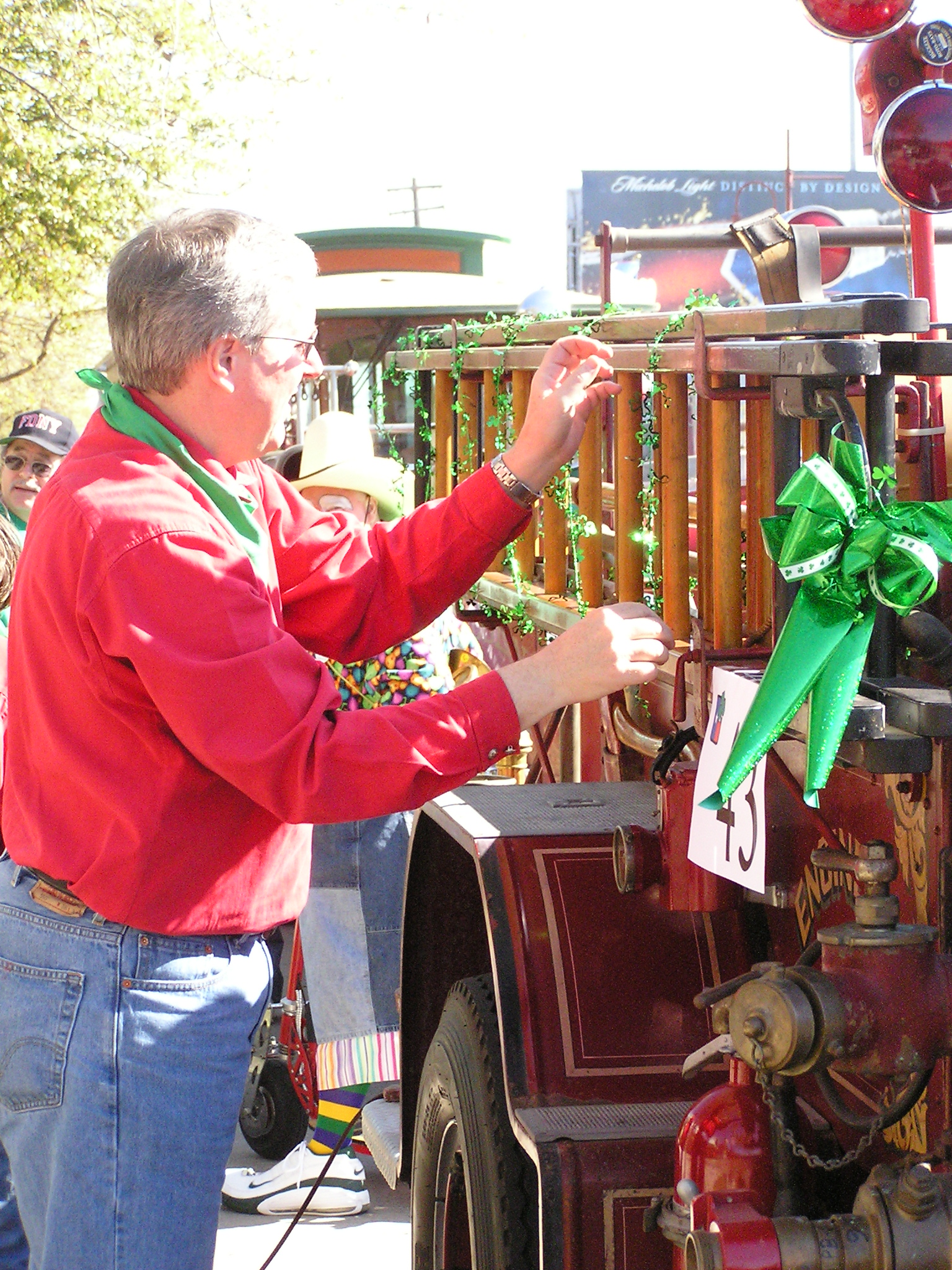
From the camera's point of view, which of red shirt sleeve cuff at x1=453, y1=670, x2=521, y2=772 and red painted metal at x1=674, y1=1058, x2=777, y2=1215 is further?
red shirt sleeve cuff at x1=453, y1=670, x2=521, y2=772

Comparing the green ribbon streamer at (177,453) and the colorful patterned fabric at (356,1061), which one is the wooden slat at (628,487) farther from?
the colorful patterned fabric at (356,1061)

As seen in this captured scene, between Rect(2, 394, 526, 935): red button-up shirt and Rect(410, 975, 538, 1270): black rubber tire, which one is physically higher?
Rect(2, 394, 526, 935): red button-up shirt

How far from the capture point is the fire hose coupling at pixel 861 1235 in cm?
145

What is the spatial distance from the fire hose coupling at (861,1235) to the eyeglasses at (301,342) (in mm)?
1249

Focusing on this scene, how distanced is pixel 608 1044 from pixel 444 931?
28.2 inches

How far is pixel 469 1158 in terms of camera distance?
2293mm

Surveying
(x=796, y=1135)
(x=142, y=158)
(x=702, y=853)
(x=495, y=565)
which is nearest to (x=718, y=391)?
(x=702, y=853)

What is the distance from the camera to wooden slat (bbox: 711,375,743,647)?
1.92 m

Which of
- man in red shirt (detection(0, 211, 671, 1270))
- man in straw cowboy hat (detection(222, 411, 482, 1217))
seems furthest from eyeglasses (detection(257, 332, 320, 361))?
man in straw cowboy hat (detection(222, 411, 482, 1217))

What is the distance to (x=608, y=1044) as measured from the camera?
6.93 ft

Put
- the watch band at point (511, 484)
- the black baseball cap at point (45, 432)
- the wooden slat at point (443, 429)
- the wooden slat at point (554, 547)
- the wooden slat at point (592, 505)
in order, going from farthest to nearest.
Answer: the black baseball cap at point (45, 432)
the wooden slat at point (443, 429)
the wooden slat at point (554, 547)
the wooden slat at point (592, 505)
the watch band at point (511, 484)

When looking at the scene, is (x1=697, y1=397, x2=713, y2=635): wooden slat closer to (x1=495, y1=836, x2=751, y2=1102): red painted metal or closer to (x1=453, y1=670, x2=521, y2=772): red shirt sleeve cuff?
(x1=453, y1=670, x2=521, y2=772): red shirt sleeve cuff

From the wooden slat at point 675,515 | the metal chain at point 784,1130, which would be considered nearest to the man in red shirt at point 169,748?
the wooden slat at point 675,515

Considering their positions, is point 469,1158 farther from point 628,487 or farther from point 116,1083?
point 628,487
